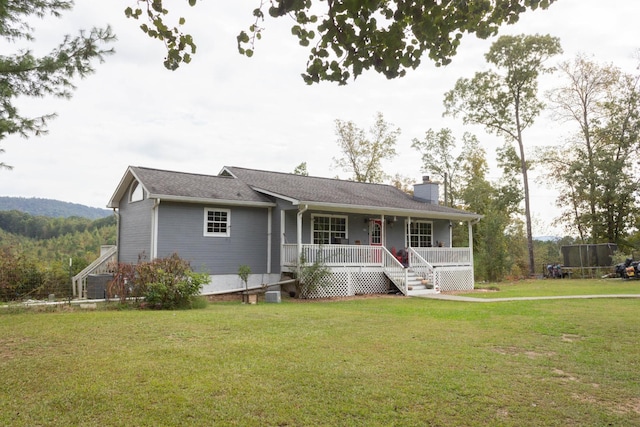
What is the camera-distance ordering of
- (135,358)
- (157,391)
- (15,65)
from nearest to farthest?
(157,391)
(135,358)
(15,65)

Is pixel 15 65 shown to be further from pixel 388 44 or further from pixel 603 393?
pixel 603 393

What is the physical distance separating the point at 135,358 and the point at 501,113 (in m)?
32.1

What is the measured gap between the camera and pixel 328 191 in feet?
64.2

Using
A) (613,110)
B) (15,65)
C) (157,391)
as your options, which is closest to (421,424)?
(157,391)

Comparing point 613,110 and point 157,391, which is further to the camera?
point 613,110

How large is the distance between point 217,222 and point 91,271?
202 inches

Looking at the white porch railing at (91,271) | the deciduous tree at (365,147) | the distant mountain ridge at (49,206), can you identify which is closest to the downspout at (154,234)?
the white porch railing at (91,271)

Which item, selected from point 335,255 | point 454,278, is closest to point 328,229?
point 335,255

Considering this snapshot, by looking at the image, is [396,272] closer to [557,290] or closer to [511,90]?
[557,290]

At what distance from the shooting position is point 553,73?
32.0 meters

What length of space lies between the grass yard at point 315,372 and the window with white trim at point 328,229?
8.61 metres

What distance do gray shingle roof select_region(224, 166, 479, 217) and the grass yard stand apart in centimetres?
812

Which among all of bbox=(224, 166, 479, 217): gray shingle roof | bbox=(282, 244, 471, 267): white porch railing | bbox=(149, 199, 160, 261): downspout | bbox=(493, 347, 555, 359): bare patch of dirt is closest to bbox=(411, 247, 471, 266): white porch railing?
bbox=(282, 244, 471, 267): white porch railing

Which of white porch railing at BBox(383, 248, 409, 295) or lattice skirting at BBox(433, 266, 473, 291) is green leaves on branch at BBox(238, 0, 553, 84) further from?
lattice skirting at BBox(433, 266, 473, 291)
